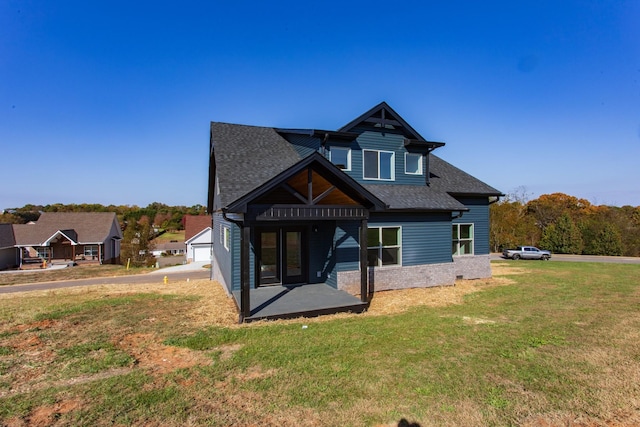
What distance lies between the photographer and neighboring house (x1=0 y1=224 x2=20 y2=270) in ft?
113

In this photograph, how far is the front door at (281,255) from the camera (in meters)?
11.2

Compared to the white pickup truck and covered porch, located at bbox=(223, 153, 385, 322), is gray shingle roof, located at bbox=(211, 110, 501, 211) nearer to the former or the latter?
covered porch, located at bbox=(223, 153, 385, 322)

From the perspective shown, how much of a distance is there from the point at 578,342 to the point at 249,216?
25.2 ft

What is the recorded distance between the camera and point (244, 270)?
7.69 metres

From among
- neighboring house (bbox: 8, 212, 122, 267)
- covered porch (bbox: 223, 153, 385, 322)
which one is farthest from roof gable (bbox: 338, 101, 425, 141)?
neighboring house (bbox: 8, 212, 122, 267)

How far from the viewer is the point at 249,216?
781 cm

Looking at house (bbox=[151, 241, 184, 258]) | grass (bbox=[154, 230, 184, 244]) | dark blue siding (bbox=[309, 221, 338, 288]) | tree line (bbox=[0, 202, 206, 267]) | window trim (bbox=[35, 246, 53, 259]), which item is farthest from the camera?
grass (bbox=[154, 230, 184, 244])

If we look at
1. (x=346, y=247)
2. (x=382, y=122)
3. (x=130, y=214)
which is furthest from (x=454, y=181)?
(x=130, y=214)

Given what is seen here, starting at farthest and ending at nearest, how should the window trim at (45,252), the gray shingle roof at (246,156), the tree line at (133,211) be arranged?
the tree line at (133,211) < the window trim at (45,252) < the gray shingle roof at (246,156)

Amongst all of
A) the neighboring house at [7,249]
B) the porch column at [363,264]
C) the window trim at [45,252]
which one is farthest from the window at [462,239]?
the neighboring house at [7,249]

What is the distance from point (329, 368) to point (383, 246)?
7.06 m

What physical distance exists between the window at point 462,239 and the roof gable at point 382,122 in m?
4.67

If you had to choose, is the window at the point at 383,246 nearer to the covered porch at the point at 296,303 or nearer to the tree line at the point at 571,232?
the covered porch at the point at 296,303

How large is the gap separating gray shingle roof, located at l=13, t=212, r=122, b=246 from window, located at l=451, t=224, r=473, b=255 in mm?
38983
